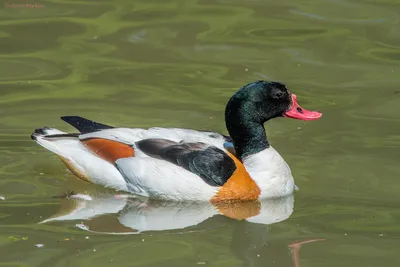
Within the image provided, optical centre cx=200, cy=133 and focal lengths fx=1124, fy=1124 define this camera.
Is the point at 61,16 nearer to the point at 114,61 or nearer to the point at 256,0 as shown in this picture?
the point at 114,61

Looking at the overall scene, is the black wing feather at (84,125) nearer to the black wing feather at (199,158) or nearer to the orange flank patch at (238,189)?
the black wing feather at (199,158)

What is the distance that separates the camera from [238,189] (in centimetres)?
1048

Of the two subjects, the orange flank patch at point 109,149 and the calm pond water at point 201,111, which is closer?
the calm pond water at point 201,111

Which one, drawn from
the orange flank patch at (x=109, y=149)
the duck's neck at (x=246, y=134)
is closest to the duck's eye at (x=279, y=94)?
the duck's neck at (x=246, y=134)

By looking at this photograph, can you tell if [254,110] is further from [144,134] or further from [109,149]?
[109,149]

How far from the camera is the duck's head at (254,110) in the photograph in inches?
420

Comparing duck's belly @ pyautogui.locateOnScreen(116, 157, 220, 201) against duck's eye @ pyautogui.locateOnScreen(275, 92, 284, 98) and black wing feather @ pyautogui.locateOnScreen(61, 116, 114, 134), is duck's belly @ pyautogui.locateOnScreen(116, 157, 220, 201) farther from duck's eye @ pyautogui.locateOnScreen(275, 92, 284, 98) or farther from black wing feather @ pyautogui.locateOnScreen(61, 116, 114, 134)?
duck's eye @ pyautogui.locateOnScreen(275, 92, 284, 98)

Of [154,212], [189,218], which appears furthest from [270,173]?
[154,212]

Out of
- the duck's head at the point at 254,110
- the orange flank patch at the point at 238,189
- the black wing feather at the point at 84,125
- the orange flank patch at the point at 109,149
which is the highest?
the duck's head at the point at 254,110

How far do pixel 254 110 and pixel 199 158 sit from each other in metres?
0.74

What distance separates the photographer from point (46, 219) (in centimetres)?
984

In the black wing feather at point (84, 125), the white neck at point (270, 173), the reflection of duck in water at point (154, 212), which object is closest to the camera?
the reflection of duck in water at point (154, 212)

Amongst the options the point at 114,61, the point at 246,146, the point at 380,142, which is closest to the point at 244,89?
the point at 246,146

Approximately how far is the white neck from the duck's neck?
0.06 meters
